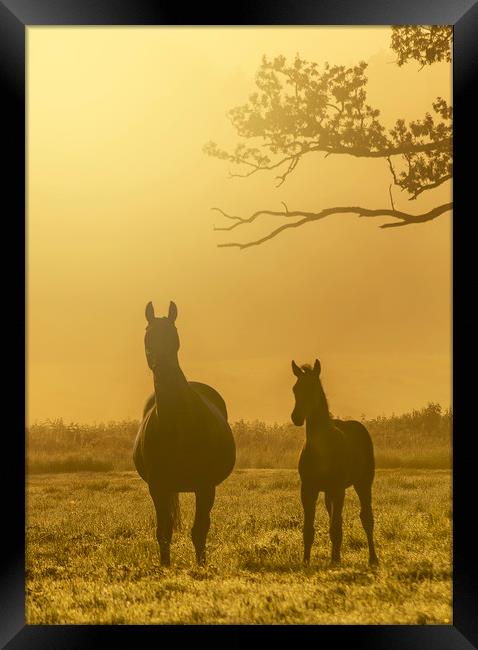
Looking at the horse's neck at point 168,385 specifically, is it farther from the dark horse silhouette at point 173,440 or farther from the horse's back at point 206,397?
the horse's back at point 206,397

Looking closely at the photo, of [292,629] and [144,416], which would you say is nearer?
[292,629]

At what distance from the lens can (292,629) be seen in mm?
5887

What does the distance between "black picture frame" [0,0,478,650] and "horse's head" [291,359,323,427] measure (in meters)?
1.05

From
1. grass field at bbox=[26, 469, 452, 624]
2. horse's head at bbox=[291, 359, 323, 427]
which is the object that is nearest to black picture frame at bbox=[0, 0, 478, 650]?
grass field at bbox=[26, 469, 452, 624]

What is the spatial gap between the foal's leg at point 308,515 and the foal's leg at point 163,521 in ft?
3.10

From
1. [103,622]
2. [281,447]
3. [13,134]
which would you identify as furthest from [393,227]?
[103,622]

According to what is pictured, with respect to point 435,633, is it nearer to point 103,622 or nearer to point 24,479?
point 103,622

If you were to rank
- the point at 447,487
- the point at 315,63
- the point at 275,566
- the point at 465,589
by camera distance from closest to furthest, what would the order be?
the point at 465,589
the point at 275,566
the point at 315,63
the point at 447,487

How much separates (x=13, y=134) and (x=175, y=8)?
1.31 metres

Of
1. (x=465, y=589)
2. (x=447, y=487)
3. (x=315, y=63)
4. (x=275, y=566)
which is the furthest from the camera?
(x=447, y=487)

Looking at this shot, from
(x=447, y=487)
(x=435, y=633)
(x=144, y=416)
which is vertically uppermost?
(x=144, y=416)

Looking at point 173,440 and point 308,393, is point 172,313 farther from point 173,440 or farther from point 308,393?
point 308,393

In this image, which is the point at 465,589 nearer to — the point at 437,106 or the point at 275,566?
the point at 275,566

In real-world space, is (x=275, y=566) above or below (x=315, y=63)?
below
